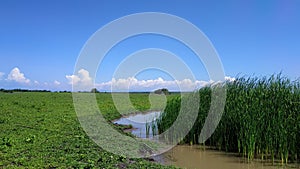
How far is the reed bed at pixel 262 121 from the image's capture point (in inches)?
378

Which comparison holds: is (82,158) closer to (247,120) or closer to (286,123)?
(247,120)

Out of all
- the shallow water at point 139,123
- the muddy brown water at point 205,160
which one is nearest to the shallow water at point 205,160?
the muddy brown water at point 205,160

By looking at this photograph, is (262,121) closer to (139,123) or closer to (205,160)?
(205,160)

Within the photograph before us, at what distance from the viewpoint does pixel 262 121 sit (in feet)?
32.8

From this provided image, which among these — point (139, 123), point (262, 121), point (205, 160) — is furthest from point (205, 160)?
point (139, 123)

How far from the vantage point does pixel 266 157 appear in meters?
10.0

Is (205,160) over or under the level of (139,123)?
under

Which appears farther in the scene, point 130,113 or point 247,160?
point 130,113

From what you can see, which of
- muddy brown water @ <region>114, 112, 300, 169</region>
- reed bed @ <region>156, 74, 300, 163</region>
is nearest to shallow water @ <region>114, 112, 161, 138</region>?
muddy brown water @ <region>114, 112, 300, 169</region>

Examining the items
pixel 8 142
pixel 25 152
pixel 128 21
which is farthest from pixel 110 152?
pixel 128 21

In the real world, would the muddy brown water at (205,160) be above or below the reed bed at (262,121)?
below

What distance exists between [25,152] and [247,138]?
669cm

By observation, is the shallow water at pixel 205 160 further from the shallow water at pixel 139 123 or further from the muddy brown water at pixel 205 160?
the shallow water at pixel 139 123

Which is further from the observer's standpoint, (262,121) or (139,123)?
(139,123)
